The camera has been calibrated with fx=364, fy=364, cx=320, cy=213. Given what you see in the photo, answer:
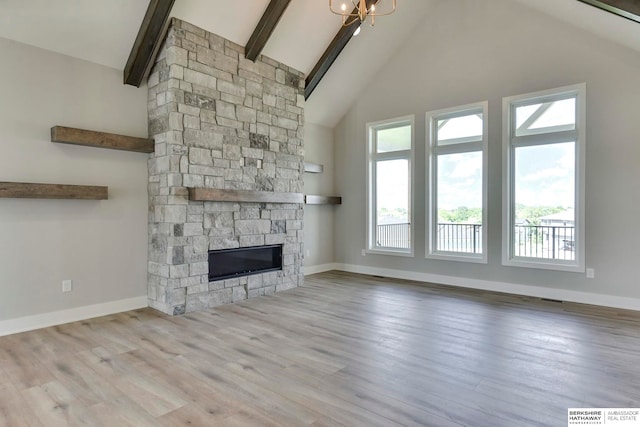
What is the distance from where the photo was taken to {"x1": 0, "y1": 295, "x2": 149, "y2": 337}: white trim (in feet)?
11.8

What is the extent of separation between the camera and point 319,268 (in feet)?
23.1

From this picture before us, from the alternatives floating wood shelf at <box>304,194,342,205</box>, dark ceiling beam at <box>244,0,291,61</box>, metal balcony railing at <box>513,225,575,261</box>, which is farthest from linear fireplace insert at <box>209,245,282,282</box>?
metal balcony railing at <box>513,225,575,261</box>

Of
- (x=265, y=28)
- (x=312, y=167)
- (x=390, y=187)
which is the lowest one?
(x=390, y=187)

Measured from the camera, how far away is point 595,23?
438 cm

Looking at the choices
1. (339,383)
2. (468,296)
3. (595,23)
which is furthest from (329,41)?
(339,383)

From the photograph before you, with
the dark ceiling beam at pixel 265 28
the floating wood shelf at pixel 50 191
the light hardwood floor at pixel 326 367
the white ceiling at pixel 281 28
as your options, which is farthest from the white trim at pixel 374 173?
the floating wood shelf at pixel 50 191

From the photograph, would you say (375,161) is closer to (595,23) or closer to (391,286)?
(391,286)

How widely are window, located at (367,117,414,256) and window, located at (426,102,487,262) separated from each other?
0.42m

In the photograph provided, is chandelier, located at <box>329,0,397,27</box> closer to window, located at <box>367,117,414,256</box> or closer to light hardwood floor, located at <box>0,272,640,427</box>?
window, located at <box>367,117,414,256</box>

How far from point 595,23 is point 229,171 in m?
4.85

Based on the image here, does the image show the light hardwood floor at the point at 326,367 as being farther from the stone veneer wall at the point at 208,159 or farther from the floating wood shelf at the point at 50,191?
the floating wood shelf at the point at 50,191

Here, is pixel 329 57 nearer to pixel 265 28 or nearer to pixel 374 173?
pixel 265 28

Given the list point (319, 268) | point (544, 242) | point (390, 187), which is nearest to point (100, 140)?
point (319, 268)

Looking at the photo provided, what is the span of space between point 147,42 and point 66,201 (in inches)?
77.5
